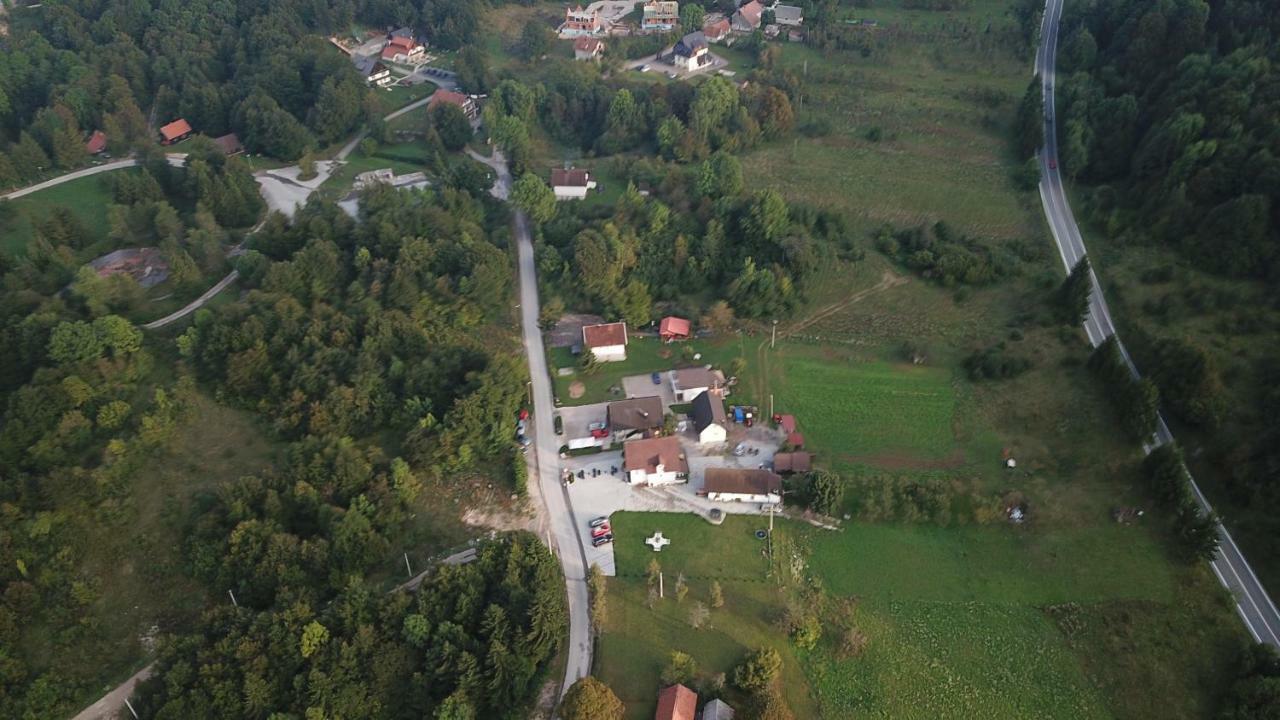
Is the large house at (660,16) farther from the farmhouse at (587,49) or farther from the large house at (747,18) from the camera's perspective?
the farmhouse at (587,49)

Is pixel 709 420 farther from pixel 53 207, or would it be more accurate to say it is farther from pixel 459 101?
pixel 53 207

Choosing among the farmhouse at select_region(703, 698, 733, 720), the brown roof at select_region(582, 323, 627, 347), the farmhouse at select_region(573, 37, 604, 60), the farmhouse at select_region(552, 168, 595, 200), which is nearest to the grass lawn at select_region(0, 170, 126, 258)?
the farmhouse at select_region(552, 168, 595, 200)

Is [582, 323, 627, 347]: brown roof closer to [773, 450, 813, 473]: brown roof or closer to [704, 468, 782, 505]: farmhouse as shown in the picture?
[704, 468, 782, 505]: farmhouse

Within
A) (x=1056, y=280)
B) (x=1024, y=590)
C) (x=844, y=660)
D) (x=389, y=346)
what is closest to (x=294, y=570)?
(x=389, y=346)

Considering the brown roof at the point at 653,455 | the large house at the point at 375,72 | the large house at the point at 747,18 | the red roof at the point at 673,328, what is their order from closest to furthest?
the brown roof at the point at 653,455 < the red roof at the point at 673,328 < the large house at the point at 375,72 < the large house at the point at 747,18

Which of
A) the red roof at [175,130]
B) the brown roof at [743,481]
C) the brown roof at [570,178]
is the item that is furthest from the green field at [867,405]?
the red roof at [175,130]

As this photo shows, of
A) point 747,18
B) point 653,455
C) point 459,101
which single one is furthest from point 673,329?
point 747,18
